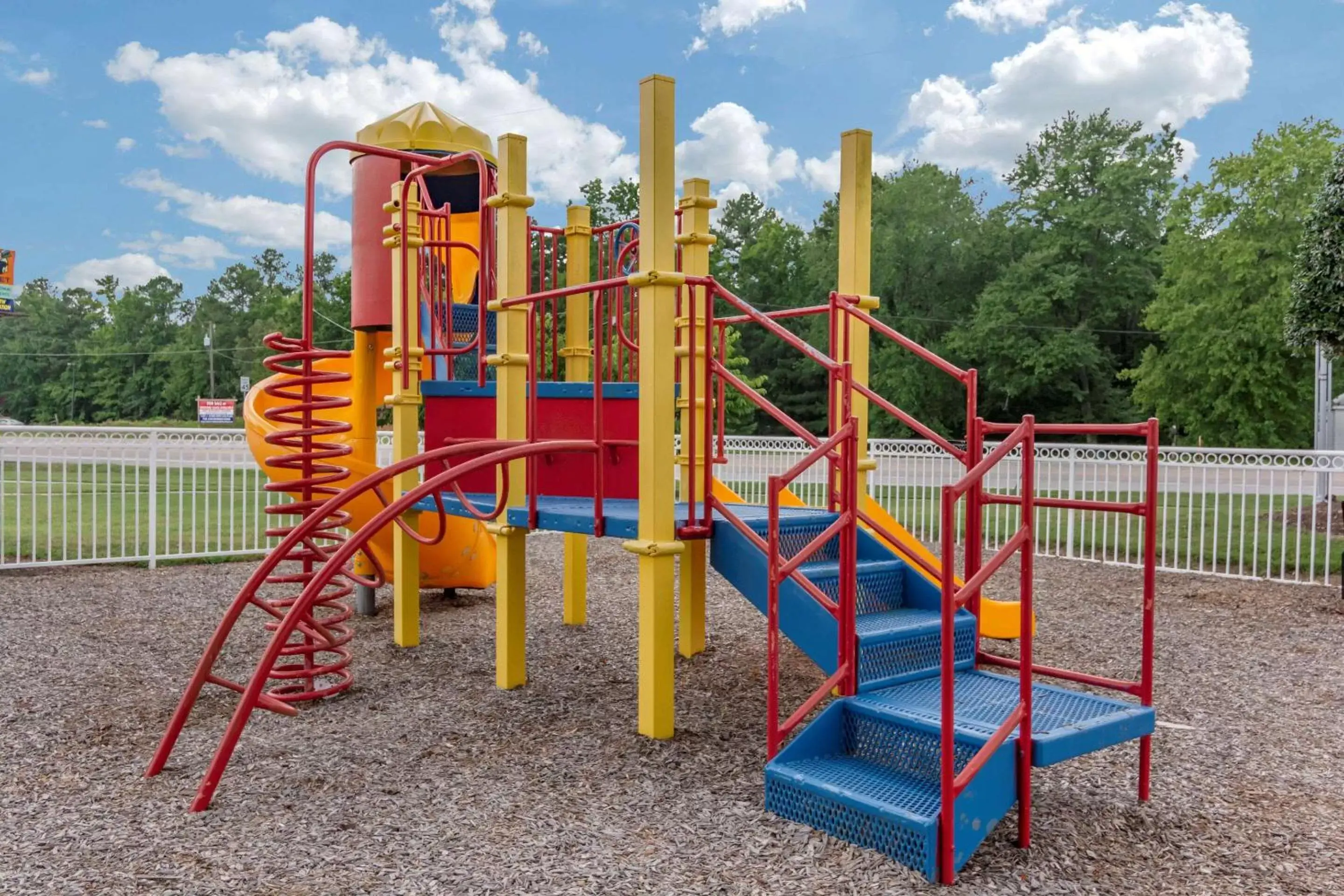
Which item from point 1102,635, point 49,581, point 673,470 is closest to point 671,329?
point 673,470

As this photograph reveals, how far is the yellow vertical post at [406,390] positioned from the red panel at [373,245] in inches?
25.3

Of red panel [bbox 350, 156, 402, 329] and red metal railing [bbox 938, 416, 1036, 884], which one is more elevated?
red panel [bbox 350, 156, 402, 329]

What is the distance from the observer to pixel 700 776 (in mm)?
4164

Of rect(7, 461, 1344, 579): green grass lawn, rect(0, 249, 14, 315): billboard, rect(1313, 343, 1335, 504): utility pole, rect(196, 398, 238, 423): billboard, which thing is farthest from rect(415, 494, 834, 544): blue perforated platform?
rect(196, 398, 238, 423): billboard

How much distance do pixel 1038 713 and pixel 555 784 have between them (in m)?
1.94

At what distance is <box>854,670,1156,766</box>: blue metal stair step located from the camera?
11.4 ft

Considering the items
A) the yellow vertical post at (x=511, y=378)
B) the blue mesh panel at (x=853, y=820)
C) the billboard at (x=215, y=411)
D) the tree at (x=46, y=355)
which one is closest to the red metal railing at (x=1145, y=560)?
the blue mesh panel at (x=853, y=820)

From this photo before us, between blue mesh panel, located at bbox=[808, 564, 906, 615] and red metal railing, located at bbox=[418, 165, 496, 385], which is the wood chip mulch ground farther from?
red metal railing, located at bbox=[418, 165, 496, 385]

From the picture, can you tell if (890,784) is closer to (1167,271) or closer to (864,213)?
(864,213)

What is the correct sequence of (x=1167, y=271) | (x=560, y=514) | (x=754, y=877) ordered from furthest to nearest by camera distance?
(x=1167, y=271), (x=560, y=514), (x=754, y=877)

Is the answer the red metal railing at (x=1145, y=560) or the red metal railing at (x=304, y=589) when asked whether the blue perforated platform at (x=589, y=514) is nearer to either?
the red metal railing at (x=304, y=589)

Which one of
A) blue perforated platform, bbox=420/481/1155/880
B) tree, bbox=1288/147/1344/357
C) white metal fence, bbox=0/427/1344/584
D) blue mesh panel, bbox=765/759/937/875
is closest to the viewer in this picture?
blue mesh panel, bbox=765/759/937/875

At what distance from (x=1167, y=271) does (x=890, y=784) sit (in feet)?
78.3

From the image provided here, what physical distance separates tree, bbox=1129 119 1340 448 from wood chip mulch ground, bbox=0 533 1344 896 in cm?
1611
